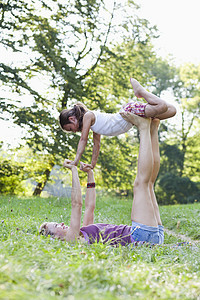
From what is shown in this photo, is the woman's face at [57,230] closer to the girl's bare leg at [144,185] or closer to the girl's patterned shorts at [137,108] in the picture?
the girl's bare leg at [144,185]

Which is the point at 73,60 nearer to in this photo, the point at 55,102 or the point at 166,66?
the point at 55,102

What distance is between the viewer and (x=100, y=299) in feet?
4.67

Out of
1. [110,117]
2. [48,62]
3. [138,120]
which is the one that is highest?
[48,62]

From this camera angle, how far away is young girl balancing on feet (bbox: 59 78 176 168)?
350cm

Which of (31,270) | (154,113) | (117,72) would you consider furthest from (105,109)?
(31,270)

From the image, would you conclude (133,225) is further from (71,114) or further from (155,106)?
(71,114)

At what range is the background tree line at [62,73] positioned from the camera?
1028cm

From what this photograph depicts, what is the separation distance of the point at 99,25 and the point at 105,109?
3.82 metres

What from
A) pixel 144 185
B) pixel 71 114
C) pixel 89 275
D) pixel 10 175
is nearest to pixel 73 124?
pixel 71 114

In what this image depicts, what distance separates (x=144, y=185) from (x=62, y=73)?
795 cm

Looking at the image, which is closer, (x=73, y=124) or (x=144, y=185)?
(x=144, y=185)

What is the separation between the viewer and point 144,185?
10.5 feet

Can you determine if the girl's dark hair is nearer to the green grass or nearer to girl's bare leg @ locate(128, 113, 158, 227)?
girl's bare leg @ locate(128, 113, 158, 227)

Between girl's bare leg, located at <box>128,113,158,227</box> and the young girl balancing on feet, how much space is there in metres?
0.17
